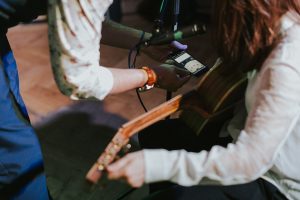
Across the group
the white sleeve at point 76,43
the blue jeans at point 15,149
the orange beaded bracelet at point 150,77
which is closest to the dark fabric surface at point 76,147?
the blue jeans at point 15,149

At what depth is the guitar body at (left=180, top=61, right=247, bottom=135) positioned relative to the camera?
902 millimetres

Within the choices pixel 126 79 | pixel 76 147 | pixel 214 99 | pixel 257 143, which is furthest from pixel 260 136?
pixel 76 147

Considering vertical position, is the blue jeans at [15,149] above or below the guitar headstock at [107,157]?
below

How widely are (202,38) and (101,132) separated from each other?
1.03 metres

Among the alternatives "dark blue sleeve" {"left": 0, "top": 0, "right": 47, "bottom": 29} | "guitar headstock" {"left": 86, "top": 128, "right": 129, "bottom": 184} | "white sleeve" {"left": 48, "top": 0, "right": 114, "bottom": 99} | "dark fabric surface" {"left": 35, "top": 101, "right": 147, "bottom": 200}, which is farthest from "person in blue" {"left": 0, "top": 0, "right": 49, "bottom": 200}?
"guitar headstock" {"left": 86, "top": 128, "right": 129, "bottom": 184}

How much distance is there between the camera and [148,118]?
83cm

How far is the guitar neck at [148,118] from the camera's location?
0.78 meters

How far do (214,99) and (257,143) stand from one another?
0.78 feet

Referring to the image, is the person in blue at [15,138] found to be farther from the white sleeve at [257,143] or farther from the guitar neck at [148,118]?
the white sleeve at [257,143]

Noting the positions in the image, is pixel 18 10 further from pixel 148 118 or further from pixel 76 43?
pixel 148 118

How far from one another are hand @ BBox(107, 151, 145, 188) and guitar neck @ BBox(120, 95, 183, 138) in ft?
0.24

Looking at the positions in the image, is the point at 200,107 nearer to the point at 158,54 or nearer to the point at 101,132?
the point at 158,54

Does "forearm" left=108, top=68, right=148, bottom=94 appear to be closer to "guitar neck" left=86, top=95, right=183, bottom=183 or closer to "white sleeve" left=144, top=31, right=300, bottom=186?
"guitar neck" left=86, top=95, right=183, bottom=183

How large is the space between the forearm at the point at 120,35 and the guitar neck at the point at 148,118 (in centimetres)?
35
